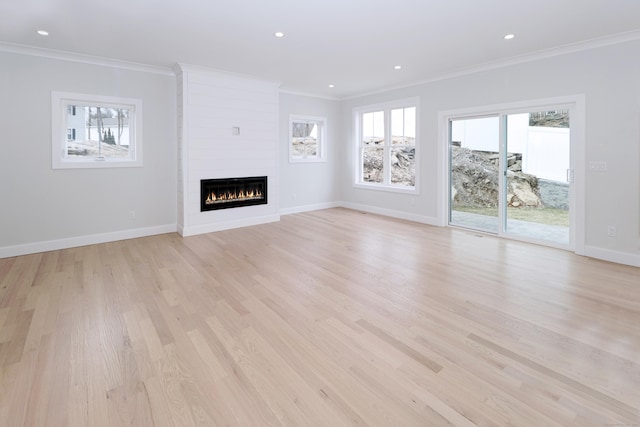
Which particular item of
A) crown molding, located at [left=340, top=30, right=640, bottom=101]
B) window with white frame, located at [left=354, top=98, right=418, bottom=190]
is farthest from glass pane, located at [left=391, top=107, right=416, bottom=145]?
crown molding, located at [left=340, top=30, right=640, bottom=101]

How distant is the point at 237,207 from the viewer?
244 inches

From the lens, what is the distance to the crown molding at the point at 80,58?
4301mm

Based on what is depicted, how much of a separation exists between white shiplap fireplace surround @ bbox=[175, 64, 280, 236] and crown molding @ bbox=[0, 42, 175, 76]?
382 millimetres

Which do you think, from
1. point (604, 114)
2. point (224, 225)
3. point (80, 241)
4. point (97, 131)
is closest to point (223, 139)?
point (224, 225)

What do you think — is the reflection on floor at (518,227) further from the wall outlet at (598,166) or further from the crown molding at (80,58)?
the crown molding at (80,58)

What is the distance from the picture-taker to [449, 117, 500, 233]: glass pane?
17.6 feet

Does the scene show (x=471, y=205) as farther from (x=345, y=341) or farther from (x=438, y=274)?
(x=345, y=341)

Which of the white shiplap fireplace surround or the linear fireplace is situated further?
the linear fireplace

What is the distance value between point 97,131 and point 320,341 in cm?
500

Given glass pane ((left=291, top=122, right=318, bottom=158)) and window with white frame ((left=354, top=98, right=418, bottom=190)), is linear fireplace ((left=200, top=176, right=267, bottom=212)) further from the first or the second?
window with white frame ((left=354, top=98, right=418, bottom=190))

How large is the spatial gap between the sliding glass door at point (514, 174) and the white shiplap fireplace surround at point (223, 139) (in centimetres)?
355

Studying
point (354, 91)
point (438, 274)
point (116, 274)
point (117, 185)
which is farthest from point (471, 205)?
point (117, 185)

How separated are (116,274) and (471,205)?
5544mm

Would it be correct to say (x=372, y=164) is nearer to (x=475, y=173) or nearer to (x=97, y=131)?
(x=475, y=173)
